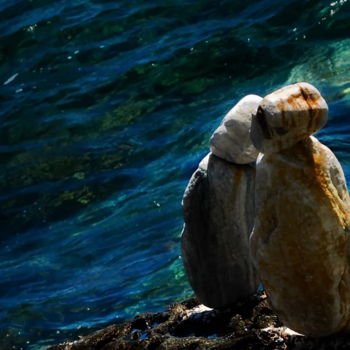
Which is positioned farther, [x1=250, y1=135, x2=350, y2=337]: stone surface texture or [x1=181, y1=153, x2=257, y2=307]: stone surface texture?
[x1=181, y1=153, x2=257, y2=307]: stone surface texture

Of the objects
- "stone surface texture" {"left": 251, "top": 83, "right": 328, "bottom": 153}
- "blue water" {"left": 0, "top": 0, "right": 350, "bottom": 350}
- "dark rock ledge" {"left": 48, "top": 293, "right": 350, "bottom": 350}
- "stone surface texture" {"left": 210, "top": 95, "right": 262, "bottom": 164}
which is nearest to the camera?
"stone surface texture" {"left": 251, "top": 83, "right": 328, "bottom": 153}

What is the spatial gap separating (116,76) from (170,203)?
384cm

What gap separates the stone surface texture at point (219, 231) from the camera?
5355 mm

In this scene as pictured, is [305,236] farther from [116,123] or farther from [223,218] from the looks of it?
[116,123]

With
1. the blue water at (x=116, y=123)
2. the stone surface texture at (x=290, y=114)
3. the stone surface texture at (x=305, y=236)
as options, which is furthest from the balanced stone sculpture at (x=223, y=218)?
the blue water at (x=116, y=123)

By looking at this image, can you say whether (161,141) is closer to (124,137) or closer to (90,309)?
(124,137)

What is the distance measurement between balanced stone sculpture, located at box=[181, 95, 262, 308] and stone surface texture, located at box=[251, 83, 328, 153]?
74 centimetres

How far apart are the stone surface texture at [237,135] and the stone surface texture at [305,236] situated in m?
0.57

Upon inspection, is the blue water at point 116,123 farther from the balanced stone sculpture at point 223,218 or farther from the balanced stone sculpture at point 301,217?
the balanced stone sculpture at point 301,217

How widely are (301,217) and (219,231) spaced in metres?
1.03

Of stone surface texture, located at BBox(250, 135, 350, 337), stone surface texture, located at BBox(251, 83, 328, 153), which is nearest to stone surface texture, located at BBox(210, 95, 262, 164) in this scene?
stone surface texture, located at BBox(250, 135, 350, 337)

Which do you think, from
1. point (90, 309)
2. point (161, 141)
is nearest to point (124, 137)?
point (161, 141)

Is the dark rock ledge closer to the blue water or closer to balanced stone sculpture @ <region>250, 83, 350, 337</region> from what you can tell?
balanced stone sculpture @ <region>250, 83, 350, 337</region>

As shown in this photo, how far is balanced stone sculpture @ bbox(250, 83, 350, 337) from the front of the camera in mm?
4320
